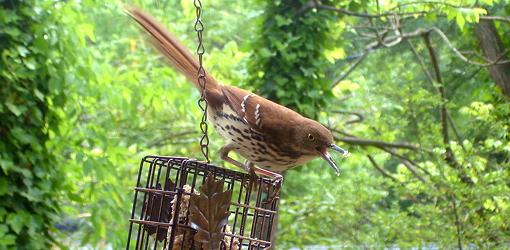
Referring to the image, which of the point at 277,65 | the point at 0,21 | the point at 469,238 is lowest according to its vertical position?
the point at 469,238

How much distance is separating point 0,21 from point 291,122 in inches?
67.4

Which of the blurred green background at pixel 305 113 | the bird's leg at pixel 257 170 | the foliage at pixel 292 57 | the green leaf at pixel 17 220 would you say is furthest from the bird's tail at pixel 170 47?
the foliage at pixel 292 57

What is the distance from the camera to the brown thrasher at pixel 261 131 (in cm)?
255

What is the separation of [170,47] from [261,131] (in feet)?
1.45

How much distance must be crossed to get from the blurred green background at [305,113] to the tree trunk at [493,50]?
1cm

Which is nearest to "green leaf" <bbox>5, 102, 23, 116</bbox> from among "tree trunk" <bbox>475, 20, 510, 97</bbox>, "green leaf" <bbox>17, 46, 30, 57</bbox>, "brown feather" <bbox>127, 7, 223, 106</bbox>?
"green leaf" <bbox>17, 46, 30, 57</bbox>

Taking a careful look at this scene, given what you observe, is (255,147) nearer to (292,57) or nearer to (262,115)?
(262,115)

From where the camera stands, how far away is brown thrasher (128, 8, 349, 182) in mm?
2549

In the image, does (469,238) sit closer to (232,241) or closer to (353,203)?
(353,203)

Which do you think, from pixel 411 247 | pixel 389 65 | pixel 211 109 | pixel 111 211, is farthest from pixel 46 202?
pixel 389 65

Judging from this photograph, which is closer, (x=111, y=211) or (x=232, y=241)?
(x=232, y=241)

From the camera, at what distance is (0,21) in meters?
3.55

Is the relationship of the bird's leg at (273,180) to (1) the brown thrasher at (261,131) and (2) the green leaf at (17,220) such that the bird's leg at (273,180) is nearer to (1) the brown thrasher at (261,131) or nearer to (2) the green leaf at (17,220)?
(1) the brown thrasher at (261,131)

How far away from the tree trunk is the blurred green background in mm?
12
